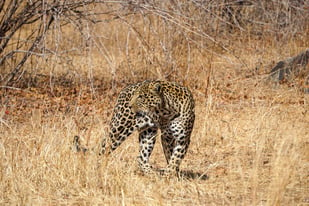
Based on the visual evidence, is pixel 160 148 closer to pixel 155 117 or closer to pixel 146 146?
pixel 146 146

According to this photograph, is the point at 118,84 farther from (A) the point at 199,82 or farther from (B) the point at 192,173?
(B) the point at 192,173

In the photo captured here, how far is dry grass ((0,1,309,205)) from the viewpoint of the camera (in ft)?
16.6

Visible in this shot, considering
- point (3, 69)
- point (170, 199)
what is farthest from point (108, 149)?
point (3, 69)

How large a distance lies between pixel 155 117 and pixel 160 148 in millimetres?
1595

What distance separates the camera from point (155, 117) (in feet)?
19.8

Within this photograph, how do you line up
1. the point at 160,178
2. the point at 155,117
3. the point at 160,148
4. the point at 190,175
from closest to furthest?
the point at 160,178
the point at 155,117
the point at 190,175
the point at 160,148

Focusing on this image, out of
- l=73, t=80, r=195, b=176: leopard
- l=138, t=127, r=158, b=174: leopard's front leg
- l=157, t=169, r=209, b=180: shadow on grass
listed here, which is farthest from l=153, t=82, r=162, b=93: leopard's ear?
l=157, t=169, r=209, b=180: shadow on grass

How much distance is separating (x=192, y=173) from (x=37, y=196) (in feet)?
6.23

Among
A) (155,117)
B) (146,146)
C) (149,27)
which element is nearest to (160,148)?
(146,146)

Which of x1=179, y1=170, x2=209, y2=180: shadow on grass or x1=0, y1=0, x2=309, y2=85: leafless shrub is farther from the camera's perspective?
x1=0, y1=0, x2=309, y2=85: leafless shrub

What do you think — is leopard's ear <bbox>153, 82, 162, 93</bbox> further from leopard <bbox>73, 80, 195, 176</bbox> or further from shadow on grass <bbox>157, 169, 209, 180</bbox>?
shadow on grass <bbox>157, 169, 209, 180</bbox>

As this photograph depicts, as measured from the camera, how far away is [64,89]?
1048 centimetres

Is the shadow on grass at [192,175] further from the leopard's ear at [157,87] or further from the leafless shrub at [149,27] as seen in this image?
the leafless shrub at [149,27]

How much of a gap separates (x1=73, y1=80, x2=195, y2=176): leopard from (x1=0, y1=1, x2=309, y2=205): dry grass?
0.60 ft
